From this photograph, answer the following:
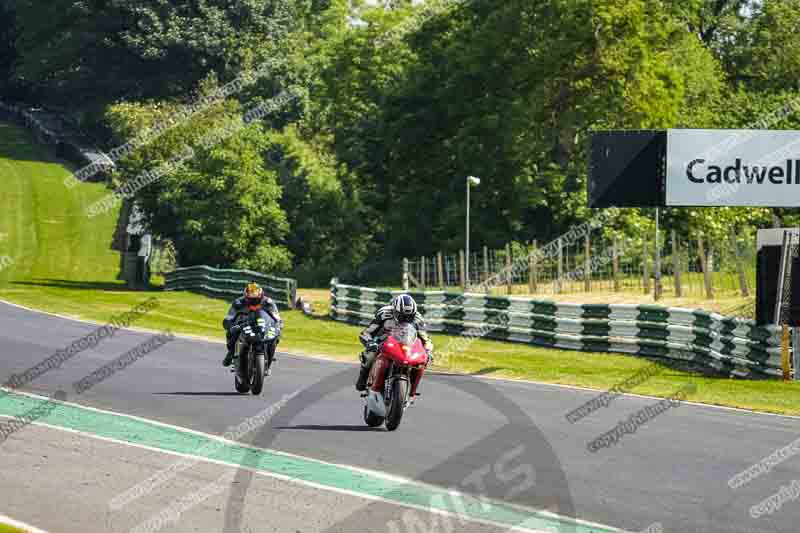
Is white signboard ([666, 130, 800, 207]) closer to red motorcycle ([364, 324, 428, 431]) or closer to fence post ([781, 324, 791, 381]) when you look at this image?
fence post ([781, 324, 791, 381])

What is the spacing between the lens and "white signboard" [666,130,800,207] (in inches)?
1271

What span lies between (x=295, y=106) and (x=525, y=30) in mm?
33785

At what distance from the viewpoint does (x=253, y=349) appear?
63.7 ft

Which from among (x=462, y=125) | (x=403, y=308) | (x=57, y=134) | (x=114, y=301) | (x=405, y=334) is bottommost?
(x=114, y=301)

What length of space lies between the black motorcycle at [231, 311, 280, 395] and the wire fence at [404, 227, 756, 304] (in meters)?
17.6

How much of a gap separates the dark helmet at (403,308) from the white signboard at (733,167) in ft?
58.8

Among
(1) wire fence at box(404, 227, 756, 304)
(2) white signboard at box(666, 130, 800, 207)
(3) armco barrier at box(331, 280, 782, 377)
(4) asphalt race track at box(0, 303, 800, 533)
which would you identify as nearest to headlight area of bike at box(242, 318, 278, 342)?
(4) asphalt race track at box(0, 303, 800, 533)

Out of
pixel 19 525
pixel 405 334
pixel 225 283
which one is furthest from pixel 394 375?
pixel 225 283

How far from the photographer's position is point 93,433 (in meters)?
16.0

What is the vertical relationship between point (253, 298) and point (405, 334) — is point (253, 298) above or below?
above

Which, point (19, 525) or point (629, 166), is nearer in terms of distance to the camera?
point (19, 525)

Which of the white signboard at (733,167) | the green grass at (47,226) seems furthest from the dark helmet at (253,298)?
the green grass at (47,226)

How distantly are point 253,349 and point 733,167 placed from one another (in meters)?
17.0

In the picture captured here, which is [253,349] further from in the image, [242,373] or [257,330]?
[242,373]
